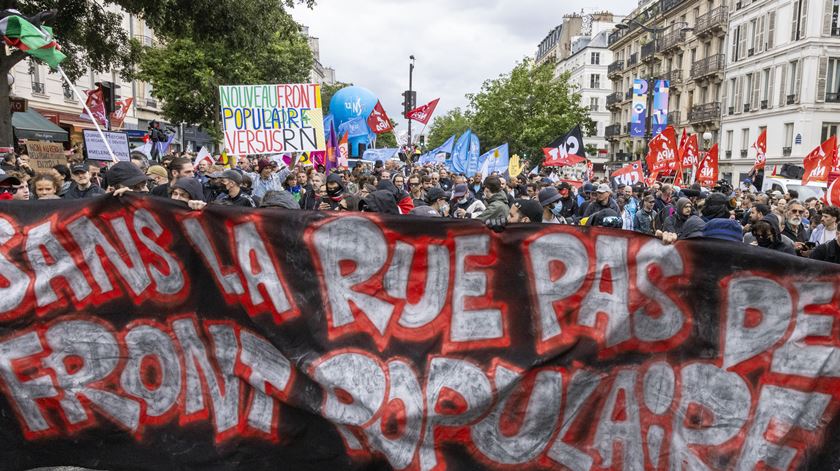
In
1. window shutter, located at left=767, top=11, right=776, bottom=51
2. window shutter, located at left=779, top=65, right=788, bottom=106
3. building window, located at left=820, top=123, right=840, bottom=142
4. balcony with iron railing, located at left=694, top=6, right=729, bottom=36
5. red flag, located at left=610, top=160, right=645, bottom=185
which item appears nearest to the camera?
red flag, located at left=610, top=160, right=645, bottom=185

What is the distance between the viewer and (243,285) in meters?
3.83

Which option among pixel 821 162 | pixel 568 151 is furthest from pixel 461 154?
pixel 821 162

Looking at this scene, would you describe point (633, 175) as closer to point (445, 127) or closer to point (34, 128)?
point (34, 128)

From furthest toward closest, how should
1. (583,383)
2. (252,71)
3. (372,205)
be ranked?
1. (252,71)
2. (372,205)
3. (583,383)

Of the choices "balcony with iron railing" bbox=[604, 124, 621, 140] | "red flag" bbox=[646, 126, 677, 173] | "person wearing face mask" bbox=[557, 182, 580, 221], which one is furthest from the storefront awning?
"balcony with iron railing" bbox=[604, 124, 621, 140]

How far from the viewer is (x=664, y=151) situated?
57.0 ft

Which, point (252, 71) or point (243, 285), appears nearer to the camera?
point (243, 285)

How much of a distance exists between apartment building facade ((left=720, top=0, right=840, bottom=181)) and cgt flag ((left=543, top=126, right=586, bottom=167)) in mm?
25519

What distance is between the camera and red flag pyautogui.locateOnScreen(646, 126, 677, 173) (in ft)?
56.2

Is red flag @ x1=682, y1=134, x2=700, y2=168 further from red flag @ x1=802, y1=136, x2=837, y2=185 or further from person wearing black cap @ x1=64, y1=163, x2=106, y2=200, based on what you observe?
person wearing black cap @ x1=64, y1=163, x2=106, y2=200

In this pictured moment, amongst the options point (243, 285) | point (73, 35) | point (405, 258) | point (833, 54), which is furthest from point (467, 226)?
point (833, 54)

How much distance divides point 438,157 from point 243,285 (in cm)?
2151

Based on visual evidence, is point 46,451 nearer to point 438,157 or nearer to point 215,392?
point 215,392

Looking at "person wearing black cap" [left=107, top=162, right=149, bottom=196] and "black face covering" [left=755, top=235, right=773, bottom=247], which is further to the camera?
"black face covering" [left=755, top=235, right=773, bottom=247]
